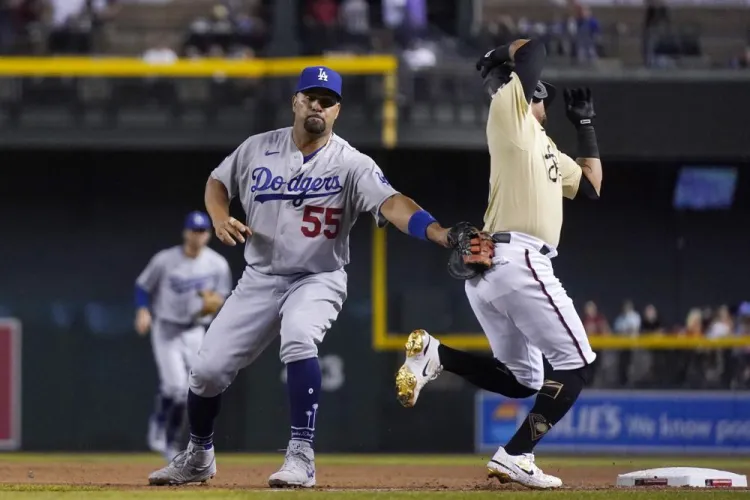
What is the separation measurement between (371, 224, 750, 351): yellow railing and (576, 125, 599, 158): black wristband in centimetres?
649

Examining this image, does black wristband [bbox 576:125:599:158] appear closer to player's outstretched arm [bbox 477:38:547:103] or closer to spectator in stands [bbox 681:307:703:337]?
player's outstretched arm [bbox 477:38:547:103]

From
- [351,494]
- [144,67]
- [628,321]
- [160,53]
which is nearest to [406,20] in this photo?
[160,53]

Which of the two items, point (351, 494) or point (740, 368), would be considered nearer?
point (351, 494)

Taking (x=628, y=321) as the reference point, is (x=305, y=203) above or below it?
above

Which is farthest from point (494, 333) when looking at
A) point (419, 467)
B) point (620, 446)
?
point (620, 446)

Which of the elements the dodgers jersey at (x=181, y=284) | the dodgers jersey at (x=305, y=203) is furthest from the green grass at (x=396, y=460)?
the dodgers jersey at (x=305, y=203)

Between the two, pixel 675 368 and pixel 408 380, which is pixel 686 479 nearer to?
pixel 408 380

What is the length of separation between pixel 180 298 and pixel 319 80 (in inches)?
214

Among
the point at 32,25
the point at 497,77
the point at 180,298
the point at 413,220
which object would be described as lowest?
the point at 180,298

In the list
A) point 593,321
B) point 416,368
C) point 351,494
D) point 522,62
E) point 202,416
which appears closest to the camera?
point 351,494

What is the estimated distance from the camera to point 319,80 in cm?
593

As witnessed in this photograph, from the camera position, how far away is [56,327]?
14.4 metres

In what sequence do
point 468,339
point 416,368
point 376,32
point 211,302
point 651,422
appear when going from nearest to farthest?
point 416,368 → point 211,302 → point 651,422 → point 468,339 → point 376,32

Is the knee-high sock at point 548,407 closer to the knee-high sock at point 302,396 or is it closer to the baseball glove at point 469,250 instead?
the baseball glove at point 469,250
